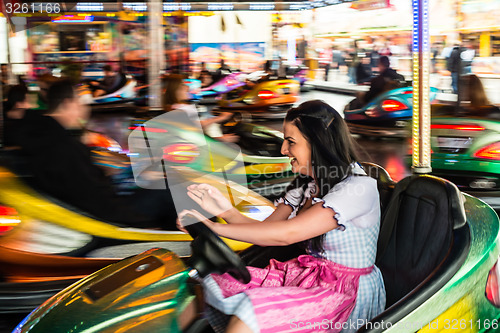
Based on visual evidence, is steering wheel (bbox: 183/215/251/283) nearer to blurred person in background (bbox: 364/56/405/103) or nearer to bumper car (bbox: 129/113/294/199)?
bumper car (bbox: 129/113/294/199)

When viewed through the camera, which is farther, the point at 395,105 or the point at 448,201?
the point at 395,105

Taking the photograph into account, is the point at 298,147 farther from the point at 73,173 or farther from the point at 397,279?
the point at 73,173

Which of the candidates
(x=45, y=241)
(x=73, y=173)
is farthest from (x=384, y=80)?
(x=45, y=241)

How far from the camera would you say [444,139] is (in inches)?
157

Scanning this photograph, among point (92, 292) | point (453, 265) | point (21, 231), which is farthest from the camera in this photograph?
point (21, 231)

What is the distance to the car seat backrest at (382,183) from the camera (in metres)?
1.68

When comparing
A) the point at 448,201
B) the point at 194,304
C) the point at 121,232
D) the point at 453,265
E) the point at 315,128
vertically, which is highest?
the point at 315,128

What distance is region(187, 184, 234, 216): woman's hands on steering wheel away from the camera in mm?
1596

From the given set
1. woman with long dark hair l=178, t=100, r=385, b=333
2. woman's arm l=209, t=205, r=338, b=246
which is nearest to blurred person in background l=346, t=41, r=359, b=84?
woman with long dark hair l=178, t=100, r=385, b=333

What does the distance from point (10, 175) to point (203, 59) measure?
1545 cm

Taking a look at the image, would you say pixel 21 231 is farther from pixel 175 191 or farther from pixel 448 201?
pixel 448 201

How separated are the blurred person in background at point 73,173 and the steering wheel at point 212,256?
1205 mm

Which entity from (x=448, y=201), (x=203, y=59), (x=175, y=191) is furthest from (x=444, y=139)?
(x=203, y=59)

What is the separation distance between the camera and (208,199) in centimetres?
161
